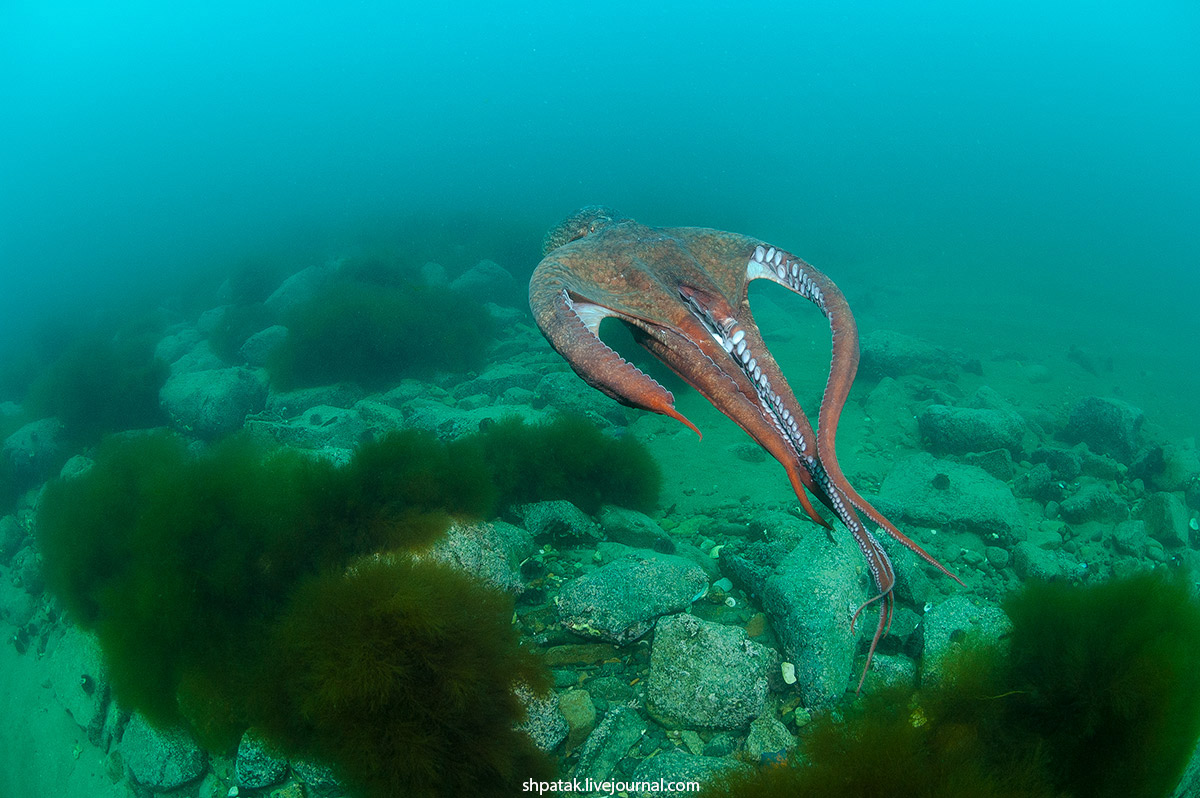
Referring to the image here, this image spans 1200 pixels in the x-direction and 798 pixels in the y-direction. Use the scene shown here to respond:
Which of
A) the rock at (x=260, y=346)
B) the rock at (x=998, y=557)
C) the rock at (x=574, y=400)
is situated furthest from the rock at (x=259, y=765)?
the rock at (x=260, y=346)

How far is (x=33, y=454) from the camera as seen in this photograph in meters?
10.3

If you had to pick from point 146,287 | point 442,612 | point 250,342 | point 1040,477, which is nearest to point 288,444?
point 442,612

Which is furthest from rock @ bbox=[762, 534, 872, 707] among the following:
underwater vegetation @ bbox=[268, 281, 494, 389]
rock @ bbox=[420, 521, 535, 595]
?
underwater vegetation @ bbox=[268, 281, 494, 389]

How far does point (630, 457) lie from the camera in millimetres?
6586

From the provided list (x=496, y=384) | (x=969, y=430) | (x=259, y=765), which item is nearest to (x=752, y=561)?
(x=259, y=765)

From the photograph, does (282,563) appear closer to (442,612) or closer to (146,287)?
(442,612)

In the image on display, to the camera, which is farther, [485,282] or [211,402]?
[485,282]

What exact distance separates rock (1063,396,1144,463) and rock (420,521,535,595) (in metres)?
10.6

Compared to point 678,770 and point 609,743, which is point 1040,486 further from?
point 609,743

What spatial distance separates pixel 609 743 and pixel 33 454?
43.2ft

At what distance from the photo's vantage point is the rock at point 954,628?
3.60 meters

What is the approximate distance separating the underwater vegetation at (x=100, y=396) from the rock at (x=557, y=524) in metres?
10.3

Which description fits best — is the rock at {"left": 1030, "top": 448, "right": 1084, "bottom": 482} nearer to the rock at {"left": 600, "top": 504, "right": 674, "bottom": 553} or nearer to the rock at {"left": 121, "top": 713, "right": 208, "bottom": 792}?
the rock at {"left": 600, "top": 504, "right": 674, "bottom": 553}

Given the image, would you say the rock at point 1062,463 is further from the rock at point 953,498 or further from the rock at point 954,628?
the rock at point 954,628
